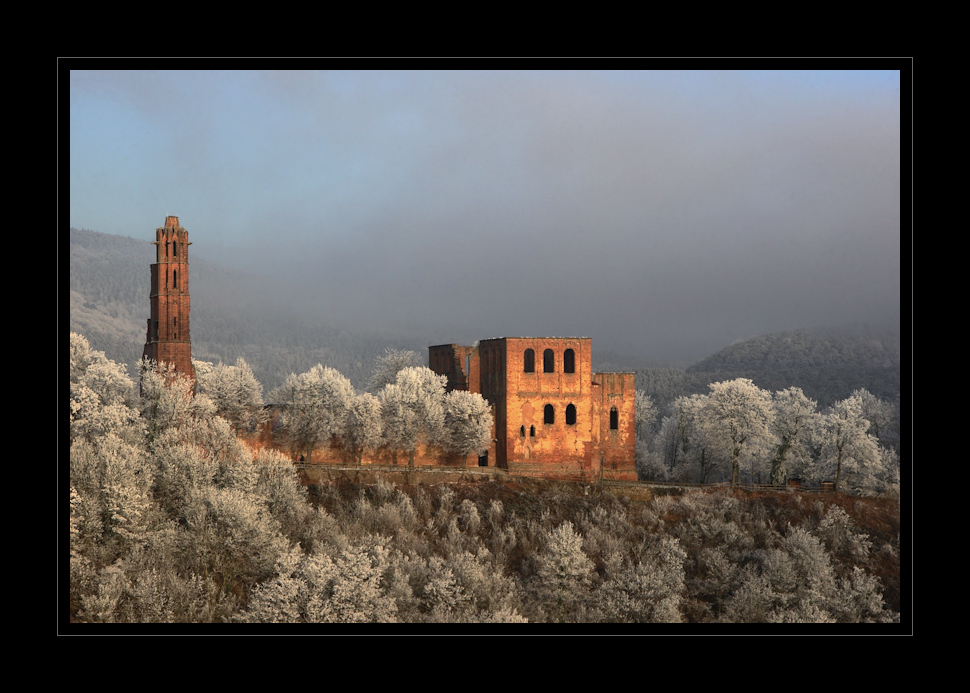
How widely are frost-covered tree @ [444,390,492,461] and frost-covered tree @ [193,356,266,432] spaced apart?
9.34 m

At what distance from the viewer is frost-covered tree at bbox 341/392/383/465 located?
154 ft

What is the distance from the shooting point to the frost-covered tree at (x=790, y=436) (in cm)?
5569

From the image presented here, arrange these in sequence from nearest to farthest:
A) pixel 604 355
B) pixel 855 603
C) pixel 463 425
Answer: pixel 855 603
pixel 463 425
pixel 604 355

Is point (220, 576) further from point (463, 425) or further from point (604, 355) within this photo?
point (604, 355)

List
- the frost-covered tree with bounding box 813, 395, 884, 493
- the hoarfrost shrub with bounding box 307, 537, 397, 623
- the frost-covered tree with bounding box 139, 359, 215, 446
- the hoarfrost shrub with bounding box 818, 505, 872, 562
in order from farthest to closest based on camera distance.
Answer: the frost-covered tree with bounding box 813, 395, 884, 493
the frost-covered tree with bounding box 139, 359, 215, 446
the hoarfrost shrub with bounding box 818, 505, 872, 562
the hoarfrost shrub with bounding box 307, 537, 397, 623

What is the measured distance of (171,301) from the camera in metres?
48.2

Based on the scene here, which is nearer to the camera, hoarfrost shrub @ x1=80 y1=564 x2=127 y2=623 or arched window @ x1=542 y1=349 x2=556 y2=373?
hoarfrost shrub @ x1=80 y1=564 x2=127 y2=623

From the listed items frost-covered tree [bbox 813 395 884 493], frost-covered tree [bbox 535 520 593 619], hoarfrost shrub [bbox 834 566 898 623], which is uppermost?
frost-covered tree [bbox 813 395 884 493]

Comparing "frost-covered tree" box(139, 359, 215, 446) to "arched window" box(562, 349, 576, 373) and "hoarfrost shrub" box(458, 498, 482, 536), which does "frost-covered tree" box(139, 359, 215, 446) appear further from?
"arched window" box(562, 349, 576, 373)

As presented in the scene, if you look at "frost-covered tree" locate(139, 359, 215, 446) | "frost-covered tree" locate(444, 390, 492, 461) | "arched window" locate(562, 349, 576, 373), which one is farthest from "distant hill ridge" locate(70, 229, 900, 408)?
"frost-covered tree" locate(139, 359, 215, 446)

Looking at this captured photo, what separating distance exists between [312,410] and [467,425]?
7.69 meters

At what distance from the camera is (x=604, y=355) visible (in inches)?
5079
